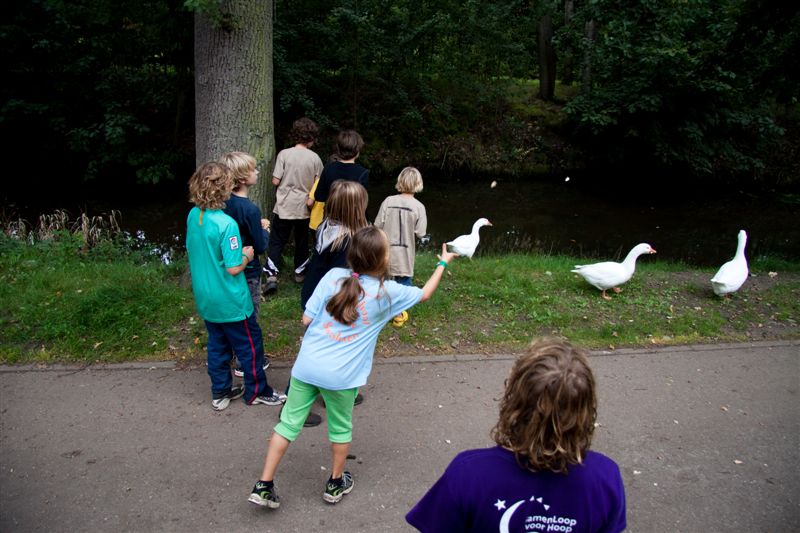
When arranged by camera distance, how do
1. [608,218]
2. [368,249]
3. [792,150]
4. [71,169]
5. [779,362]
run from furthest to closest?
[792,150]
[71,169]
[608,218]
[779,362]
[368,249]

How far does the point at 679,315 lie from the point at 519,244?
6.04 m

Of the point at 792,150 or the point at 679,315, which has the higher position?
the point at 792,150

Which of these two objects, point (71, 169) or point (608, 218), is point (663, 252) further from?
point (71, 169)

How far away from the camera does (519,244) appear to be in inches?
491

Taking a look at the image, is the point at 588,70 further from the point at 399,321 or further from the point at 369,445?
the point at 369,445

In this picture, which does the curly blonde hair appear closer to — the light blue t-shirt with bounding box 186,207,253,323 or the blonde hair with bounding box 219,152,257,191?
the light blue t-shirt with bounding box 186,207,253,323

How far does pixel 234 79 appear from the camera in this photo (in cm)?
611

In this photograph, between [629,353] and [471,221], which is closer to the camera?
[629,353]

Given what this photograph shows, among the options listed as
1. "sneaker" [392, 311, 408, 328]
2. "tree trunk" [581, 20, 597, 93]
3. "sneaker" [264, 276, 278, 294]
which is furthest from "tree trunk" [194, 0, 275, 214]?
"tree trunk" [581, 20, 597, 93]

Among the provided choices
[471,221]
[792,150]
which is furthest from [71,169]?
[792,150]

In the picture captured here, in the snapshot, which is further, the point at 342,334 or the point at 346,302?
the point at 342,334

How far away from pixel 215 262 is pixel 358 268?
1341 millimetres

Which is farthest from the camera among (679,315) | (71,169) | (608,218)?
(71,169)

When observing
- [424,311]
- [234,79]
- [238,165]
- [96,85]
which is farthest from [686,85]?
[238,165]
